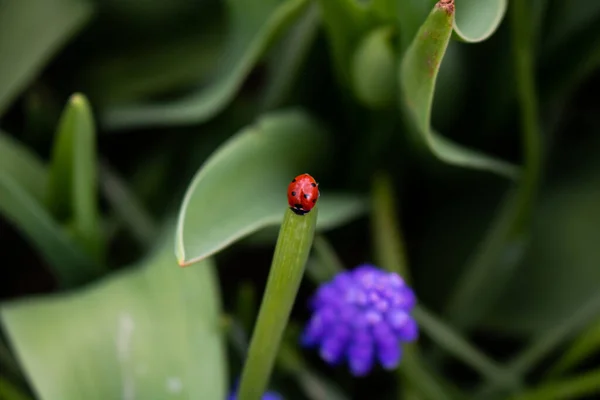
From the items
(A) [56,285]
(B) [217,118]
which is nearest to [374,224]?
(B) [217,118]

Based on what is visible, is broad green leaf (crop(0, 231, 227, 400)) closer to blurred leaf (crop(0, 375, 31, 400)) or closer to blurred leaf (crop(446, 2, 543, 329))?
blurred leaf (crop(0, 375, 31, 400))

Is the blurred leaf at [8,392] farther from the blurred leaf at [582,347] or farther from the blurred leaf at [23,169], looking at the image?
the blurred leaf at [582,347]

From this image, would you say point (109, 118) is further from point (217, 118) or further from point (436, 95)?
point (436, 95)

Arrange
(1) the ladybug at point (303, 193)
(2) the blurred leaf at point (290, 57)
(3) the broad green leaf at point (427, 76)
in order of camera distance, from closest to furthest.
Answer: (1) the ladybug at point (303, 193) → (3) the broad green leaf at point (427, 76) → (2) the blurred leaf at point (290, 57)

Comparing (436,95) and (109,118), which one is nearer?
(436,95)

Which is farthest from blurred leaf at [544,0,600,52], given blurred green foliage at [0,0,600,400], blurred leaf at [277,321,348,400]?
blurred leaf at [277,321,348,400]

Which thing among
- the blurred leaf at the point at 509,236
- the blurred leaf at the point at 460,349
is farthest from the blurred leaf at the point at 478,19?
the blurred leaf at the point at 460,349
